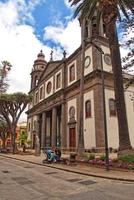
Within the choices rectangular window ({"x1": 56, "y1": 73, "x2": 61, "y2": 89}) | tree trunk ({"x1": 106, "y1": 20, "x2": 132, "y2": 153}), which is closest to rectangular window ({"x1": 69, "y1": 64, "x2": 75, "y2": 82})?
rectangular window ({"x1": 56, "y1": 73, "x2": 61, "y2": 89})

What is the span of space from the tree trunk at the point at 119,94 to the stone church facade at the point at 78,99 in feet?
10.3

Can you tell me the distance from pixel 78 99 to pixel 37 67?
2421 centimetres

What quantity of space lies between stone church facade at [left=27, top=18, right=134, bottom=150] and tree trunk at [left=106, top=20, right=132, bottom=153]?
3.14 metres

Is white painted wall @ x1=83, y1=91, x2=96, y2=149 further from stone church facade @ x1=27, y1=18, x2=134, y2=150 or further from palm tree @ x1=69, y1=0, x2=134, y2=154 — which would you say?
palm tree @ x1=69, y1=0, x2=134, y2=154

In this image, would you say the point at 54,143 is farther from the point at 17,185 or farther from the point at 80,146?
the point at 17,185

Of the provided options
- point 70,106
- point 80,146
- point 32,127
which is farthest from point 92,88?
point 32,127

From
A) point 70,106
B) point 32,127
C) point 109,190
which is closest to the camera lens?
point 109,190

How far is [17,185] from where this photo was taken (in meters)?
10.1

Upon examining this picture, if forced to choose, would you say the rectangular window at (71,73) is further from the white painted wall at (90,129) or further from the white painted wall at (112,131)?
the white painted wall at (112,131)

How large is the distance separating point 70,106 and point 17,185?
25385 mm

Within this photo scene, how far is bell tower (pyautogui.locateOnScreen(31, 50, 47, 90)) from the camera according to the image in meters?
54.9

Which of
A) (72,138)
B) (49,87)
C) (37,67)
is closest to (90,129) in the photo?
(72,138)

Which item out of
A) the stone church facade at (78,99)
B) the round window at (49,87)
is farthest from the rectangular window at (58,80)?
the round window at (49,87)

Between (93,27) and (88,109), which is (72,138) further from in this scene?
(93,27)
